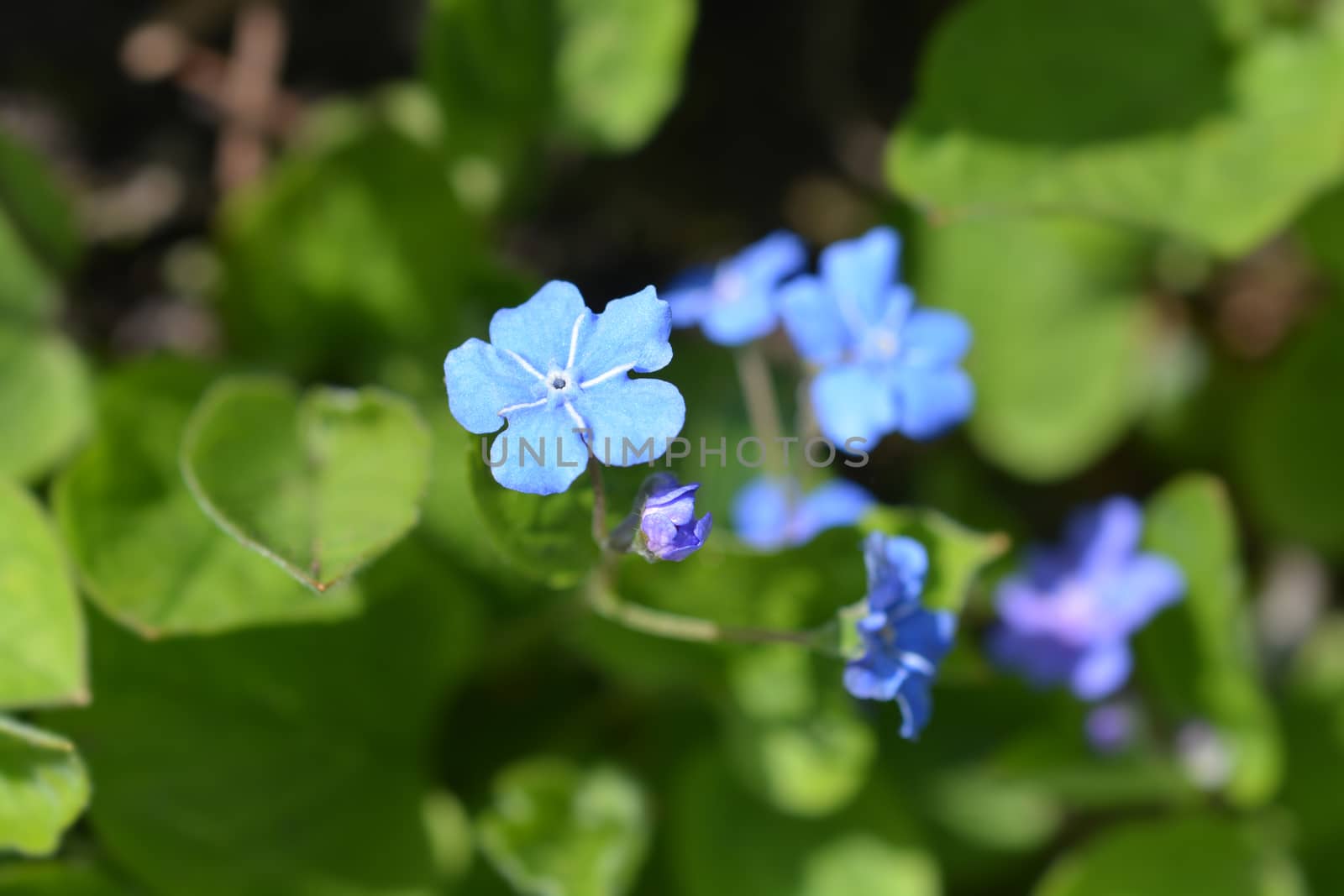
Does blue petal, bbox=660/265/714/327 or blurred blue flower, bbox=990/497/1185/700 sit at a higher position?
blue petal, bbox=660/265/714/327

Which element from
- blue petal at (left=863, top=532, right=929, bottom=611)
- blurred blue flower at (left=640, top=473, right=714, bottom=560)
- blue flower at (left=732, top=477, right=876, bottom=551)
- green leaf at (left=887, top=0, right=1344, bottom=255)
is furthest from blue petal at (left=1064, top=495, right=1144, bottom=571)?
blurred blue flower at (left=640, top=473, right=714, bottom=560)

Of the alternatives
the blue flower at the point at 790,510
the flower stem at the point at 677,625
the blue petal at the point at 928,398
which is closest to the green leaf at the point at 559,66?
the blue flower at the point at 790,510

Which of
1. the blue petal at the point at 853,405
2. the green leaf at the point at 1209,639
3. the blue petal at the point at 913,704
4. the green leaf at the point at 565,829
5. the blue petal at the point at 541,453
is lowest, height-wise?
the green leaf at the point at 565,829

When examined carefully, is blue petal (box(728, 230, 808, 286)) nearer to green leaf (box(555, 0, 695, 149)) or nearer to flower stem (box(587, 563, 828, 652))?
green leaf (box(555, 0, 695, 149))

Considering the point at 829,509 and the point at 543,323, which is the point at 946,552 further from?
the point at 543,323

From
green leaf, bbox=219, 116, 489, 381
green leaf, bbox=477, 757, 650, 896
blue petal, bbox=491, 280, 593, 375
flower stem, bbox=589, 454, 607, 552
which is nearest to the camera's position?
blue petal, bbox=491, 280, 593, 375

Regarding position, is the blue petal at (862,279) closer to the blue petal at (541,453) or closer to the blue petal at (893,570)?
the blue petal at (893,570)

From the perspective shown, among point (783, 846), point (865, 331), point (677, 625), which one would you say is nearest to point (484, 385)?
point (677, 625)
